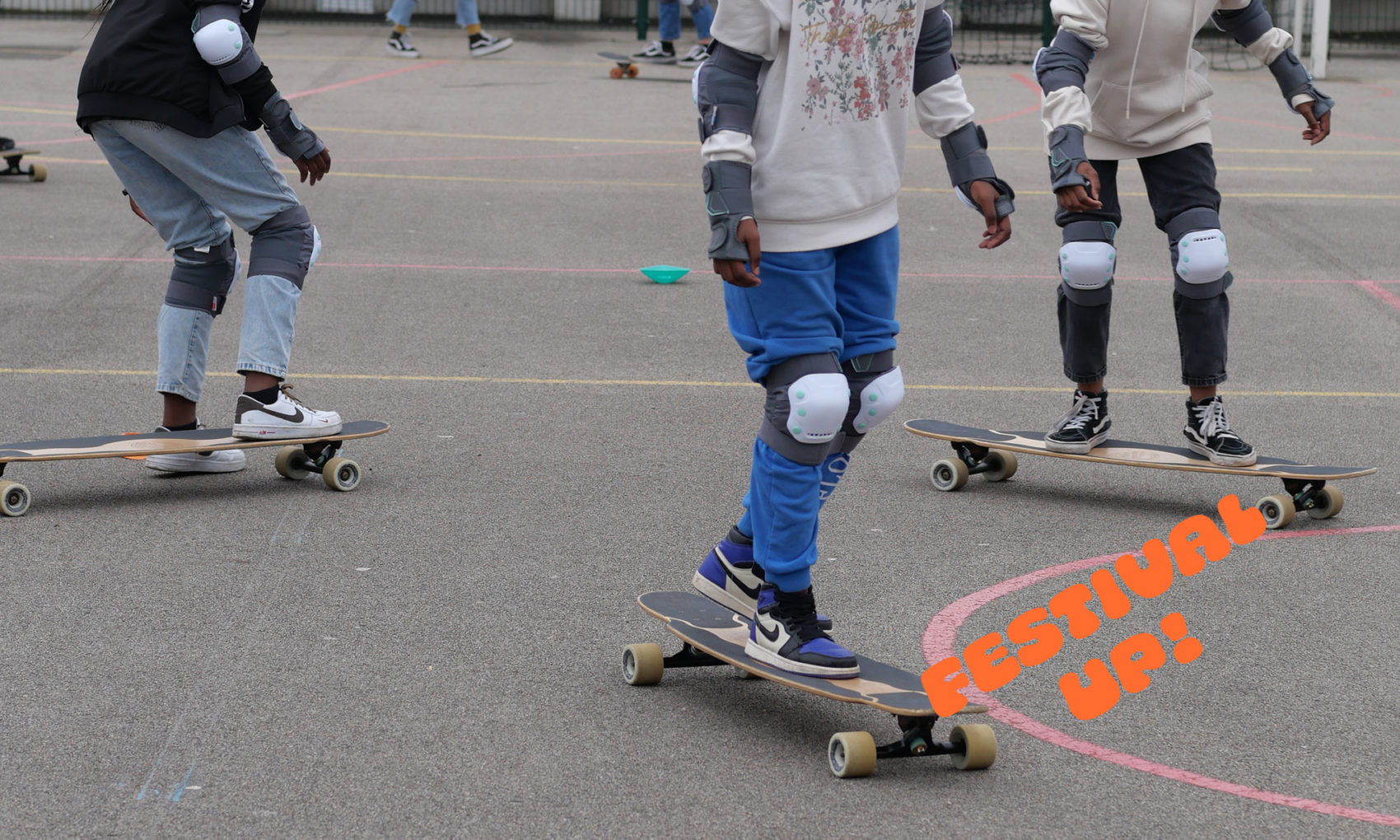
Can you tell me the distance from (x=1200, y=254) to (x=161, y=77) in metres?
3.49

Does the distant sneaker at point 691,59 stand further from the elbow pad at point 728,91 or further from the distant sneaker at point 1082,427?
the elbow pad at point 728,91

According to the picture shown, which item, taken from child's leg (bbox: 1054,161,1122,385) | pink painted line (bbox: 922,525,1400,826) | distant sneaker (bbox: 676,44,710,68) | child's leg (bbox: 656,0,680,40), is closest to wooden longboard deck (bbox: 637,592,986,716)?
pink painted line (bbox: 922,525,1400,826)

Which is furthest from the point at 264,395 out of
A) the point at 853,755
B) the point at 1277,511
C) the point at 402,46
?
the point at 402,46

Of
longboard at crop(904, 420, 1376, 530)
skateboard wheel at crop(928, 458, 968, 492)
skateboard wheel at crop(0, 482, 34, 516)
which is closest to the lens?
skateboard wheel at crop(0, 482, 34, 516)

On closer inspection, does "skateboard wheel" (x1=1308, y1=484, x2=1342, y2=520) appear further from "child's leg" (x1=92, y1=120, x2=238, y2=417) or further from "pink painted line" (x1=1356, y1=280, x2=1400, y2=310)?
"pink painted line" (x1=1356, y1=280, x2=1400, y2=310)

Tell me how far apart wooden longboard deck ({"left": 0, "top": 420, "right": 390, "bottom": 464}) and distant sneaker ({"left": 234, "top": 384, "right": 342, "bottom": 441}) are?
0.02 meters

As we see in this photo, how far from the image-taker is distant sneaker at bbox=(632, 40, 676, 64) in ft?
66.2

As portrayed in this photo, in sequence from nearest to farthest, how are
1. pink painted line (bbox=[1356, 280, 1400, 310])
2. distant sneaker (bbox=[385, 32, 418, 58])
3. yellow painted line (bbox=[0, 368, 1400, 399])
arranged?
yellow painted line (bbox=[0, 368, 1400, 399]) < pink painted line (bbox=[1356, 280, 1400, 310]) < distant sneaker (bbox=[385, 32, 418, 58])

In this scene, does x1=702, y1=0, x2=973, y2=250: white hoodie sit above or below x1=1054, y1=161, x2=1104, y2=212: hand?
above

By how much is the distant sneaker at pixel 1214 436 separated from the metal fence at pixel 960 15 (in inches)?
719

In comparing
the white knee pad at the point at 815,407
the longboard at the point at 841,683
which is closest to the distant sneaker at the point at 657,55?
the longboard at the point at 841,683

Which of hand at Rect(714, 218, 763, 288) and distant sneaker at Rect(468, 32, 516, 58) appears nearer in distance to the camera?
hand at Rect(714, 218, 763, 288)

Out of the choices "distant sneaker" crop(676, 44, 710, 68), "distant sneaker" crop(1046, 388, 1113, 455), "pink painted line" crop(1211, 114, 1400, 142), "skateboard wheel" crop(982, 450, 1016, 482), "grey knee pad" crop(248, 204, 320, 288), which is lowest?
"pink painted line" crop(1211, 114, 1400, 142)

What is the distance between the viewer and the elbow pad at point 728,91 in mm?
Result: 3668
